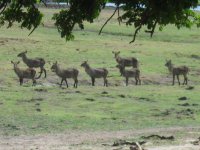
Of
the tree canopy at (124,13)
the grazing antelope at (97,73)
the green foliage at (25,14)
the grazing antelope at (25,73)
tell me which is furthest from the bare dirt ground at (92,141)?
the grazing antelope at (97,73)

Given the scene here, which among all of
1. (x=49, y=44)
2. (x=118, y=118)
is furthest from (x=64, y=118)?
(x=49, y=44)

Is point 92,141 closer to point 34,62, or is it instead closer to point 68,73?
point 68,73

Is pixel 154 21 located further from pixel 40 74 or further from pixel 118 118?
pixel 40 74

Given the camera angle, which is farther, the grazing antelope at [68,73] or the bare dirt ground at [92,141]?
the grazing antelope at [68,73]

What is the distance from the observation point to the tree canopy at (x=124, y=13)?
9484 millimetres

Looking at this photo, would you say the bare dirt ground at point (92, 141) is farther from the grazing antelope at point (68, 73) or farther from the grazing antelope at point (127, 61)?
the grazing antelope at point (127, 61)

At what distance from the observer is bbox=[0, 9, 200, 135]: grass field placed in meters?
19.3

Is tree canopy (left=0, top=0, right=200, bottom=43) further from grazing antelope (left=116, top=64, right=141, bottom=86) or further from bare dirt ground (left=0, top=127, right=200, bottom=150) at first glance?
grazing antelope (left=116, top=64, right=141, bottom=86)

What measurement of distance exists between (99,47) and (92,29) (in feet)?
29.5

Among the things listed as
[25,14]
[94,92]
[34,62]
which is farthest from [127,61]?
[25,14]

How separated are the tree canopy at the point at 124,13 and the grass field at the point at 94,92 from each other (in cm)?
745

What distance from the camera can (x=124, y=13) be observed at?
33.7ft

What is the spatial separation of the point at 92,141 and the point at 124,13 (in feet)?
21.5

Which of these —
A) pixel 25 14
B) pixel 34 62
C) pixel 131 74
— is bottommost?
pixel 131 74
